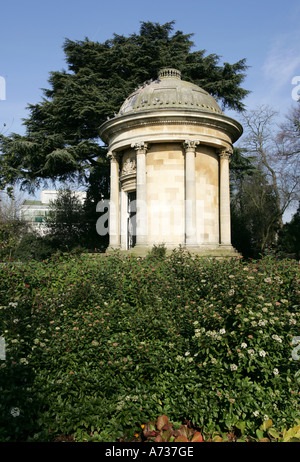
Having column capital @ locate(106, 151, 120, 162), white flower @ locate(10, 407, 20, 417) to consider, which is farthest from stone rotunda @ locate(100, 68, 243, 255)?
white flower @ locate(10, 407, 20, 417)

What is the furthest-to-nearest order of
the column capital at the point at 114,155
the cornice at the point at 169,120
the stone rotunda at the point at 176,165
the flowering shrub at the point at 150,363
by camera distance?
1. the column capital at the point at 114,155
2. the stone rotunda at the point at 176,165
3. the cornice at the point at 169,120
4. the flowering shrub at the point at 150,363

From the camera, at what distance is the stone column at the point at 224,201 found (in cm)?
1736

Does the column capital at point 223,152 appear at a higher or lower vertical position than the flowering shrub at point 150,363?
higher

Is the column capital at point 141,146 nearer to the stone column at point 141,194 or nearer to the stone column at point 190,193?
the stone column at point 141,194

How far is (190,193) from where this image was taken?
1570cm

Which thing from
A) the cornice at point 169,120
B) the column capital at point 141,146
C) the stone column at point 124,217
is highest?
the cornice at point 169,120

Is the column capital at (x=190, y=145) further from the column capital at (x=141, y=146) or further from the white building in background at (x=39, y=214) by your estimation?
the white building in background at (x=39, y=214)

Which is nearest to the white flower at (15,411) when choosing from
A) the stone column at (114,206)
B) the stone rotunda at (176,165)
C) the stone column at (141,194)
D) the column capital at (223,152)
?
the stone rotunda at (176,165)

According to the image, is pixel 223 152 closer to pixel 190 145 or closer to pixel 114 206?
pixel 190 145

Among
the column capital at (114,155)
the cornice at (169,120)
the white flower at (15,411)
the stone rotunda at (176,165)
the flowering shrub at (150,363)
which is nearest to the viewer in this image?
the white flower at (15,411)

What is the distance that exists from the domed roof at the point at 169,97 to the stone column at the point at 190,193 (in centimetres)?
166

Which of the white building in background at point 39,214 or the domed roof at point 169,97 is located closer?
the domed roof at point 169,97

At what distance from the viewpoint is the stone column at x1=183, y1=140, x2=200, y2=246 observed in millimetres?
15536

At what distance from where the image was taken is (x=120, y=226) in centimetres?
1819
